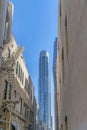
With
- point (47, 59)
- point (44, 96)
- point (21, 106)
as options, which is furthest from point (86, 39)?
point (47, 59)

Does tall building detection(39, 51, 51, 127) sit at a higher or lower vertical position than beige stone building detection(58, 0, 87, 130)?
higher

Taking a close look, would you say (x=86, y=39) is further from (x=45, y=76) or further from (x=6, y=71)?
(x=45, y=76)

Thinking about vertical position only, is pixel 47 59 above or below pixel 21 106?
above

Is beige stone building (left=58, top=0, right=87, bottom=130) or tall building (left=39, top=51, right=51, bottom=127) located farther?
tall building (left=39, top=51, right=51, bottom=127)

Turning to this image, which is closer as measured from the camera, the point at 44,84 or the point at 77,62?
the point at 77,62

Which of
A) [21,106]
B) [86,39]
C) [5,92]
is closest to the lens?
[86,39]

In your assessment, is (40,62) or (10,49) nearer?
(10,49)

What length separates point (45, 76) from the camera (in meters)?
176

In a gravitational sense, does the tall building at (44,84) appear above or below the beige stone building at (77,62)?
above

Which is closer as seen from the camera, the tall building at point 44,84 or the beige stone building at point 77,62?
the beige stone building at point 77,62

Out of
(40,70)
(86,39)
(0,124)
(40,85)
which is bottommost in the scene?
(0,124)

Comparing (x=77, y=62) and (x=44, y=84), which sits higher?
(x=44, y=84)

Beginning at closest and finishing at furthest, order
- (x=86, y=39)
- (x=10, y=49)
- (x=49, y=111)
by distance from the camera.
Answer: (x=86, y=39) < (x=10, y=49) < (x=49, y=111)

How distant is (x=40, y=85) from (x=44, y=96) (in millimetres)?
8790
